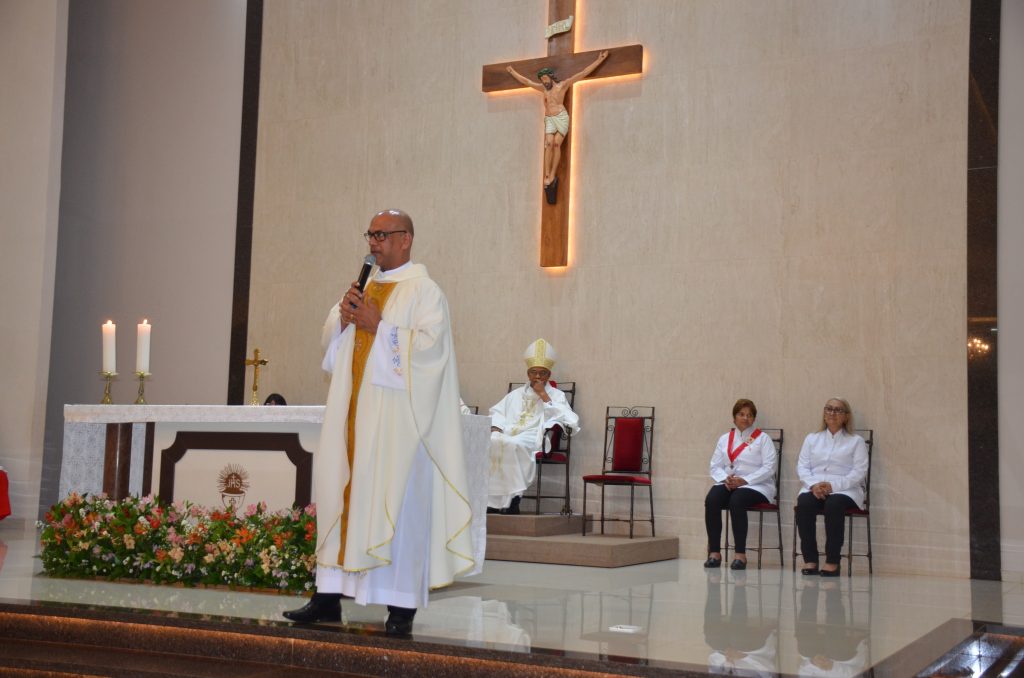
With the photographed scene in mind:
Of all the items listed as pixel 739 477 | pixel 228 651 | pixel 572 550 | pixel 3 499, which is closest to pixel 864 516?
pixel 739 477

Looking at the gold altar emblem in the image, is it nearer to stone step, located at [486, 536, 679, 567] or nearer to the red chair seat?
stone step, located at [486, 536, 679, 567]

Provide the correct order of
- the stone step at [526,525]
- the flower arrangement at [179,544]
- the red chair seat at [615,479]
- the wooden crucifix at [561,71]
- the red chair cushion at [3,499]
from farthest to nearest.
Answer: the red chair cushion at [3,499]
the wooden crucifix at [561,71]
the red chair seat at [615,479]
the stone step at [526,525]
the flower arrangement at [179,544]

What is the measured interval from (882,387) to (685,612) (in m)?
3.57

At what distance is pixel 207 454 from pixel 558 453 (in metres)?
3.33

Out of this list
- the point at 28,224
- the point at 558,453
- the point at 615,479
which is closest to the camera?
the point at 615,479

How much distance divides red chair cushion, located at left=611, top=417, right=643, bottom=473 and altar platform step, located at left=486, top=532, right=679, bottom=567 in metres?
0.65

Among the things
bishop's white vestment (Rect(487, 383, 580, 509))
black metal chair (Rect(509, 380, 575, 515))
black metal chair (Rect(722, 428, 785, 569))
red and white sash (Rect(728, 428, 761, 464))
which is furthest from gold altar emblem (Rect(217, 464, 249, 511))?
red and white sash (Rect(728, 428, 761, 464))

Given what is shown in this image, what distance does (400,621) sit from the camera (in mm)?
4160

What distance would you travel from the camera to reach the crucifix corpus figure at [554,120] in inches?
365

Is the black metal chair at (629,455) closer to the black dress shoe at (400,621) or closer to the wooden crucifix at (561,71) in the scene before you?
the wooden crucifix at (561,71)

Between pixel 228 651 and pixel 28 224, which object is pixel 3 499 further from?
pixel 228 651

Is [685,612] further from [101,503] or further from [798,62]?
[798,62]

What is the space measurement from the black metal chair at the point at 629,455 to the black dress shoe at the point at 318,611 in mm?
4125

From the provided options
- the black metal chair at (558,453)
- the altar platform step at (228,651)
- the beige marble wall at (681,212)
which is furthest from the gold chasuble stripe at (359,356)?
the beige marble wall at (681,212)
